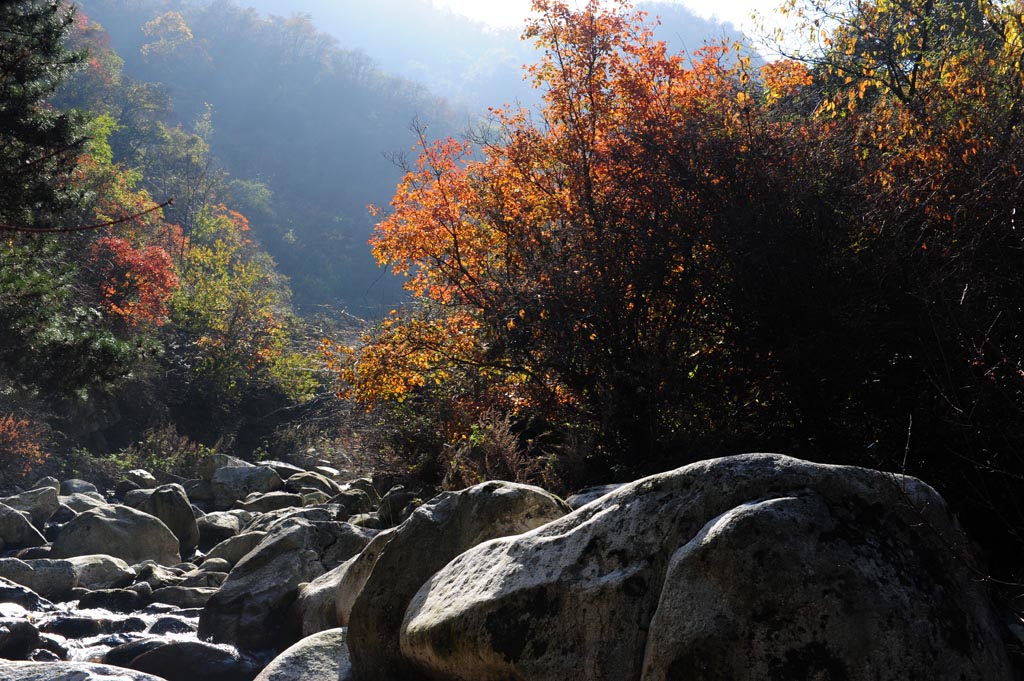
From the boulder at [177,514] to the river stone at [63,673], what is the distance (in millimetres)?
8283

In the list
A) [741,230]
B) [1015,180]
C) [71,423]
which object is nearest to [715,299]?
[741,230]

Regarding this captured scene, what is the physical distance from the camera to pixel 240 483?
17.0m

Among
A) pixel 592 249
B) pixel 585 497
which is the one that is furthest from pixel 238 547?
pixel 585 497

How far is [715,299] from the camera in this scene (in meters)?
7.83

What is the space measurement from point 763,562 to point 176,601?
762cm

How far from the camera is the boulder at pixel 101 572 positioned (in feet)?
32.4

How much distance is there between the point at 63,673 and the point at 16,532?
28.9 feet

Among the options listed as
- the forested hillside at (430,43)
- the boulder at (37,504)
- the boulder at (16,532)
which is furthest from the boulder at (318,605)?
the forested hillside at (430,43)

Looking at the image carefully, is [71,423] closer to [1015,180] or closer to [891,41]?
[891,41]

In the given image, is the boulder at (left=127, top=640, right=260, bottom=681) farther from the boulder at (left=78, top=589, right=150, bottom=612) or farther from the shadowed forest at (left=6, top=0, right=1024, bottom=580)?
the shadowed forest at (left=6, top=0, right=1024, bottom=580)

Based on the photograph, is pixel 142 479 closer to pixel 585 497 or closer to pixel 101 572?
pixel 101 572

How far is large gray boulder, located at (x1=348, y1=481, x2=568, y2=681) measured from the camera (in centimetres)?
525

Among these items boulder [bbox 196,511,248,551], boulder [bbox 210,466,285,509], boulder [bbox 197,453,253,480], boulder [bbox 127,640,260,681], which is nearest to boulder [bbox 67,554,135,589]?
boulder [bbox 196,511,248,551]

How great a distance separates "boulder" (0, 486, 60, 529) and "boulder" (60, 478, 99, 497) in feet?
10.7
